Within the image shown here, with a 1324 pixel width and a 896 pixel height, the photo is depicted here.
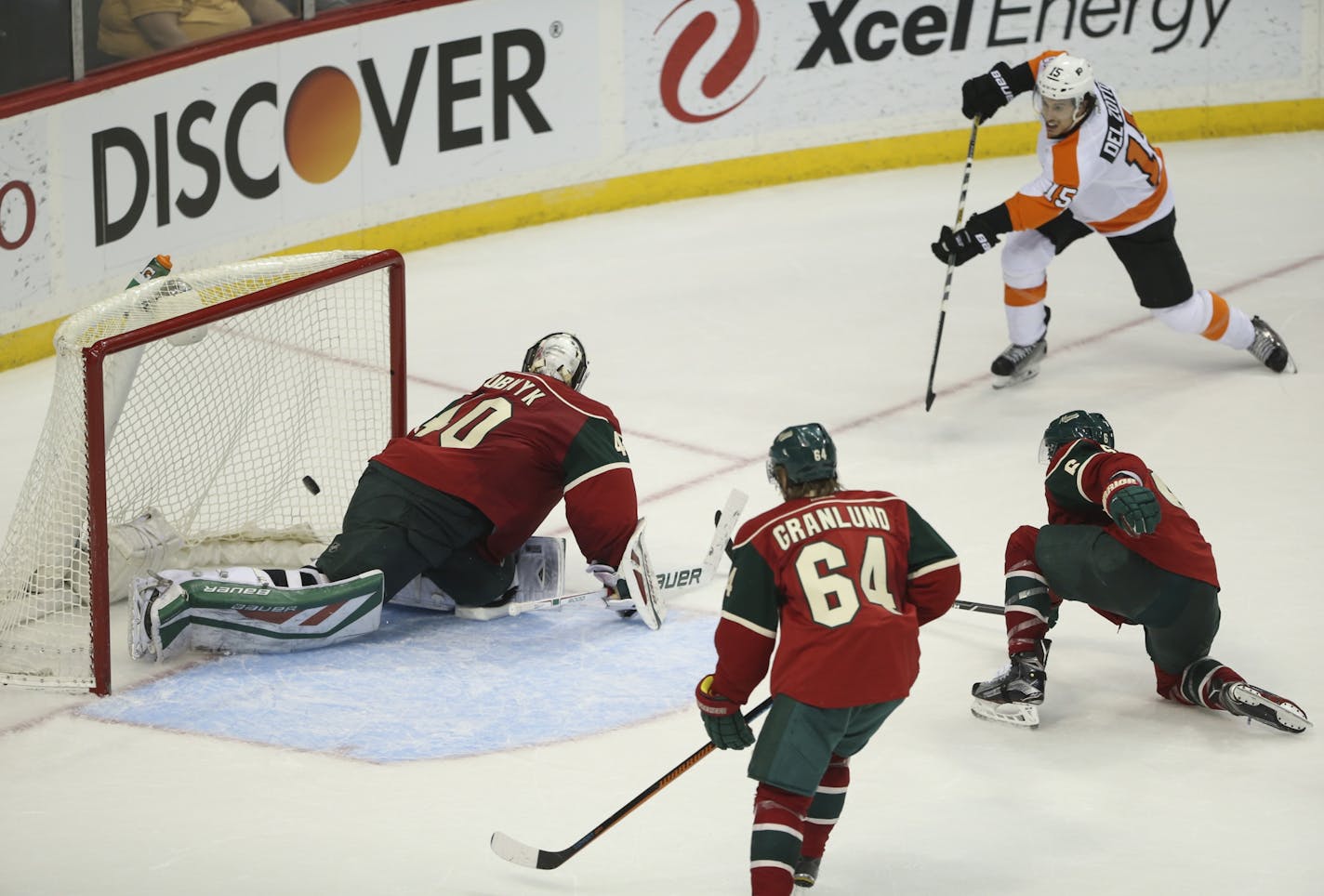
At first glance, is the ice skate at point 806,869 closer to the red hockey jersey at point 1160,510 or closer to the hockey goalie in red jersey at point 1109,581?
the hockey goalie in red jersey at point 1109,581

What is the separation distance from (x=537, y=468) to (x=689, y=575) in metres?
0.57

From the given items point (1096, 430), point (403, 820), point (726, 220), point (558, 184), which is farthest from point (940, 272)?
point (403, 820)

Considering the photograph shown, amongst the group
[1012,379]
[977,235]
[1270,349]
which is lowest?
[1012,379]

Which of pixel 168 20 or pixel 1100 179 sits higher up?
pixel 168 20

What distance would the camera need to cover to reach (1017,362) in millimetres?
6910

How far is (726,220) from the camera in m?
8.86

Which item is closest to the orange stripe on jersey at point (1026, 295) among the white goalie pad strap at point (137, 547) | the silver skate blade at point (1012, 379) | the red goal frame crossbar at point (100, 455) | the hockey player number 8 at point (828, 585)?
the silver skate blade at point (1012, 379)

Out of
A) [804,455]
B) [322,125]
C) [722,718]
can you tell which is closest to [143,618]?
[722,718]

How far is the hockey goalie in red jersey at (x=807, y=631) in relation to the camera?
3.46 meters

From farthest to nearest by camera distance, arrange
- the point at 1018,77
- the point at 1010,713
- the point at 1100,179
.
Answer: the point at 1018,77 → the point at 1100,179 → the point at 1010,713

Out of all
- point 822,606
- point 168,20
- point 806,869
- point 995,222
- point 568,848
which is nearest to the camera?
point 822,606

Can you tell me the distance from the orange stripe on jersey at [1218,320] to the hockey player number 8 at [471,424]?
2.92 m

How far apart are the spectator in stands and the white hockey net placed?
1645 millimetres

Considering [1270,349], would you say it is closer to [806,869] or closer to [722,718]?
[806,869]
